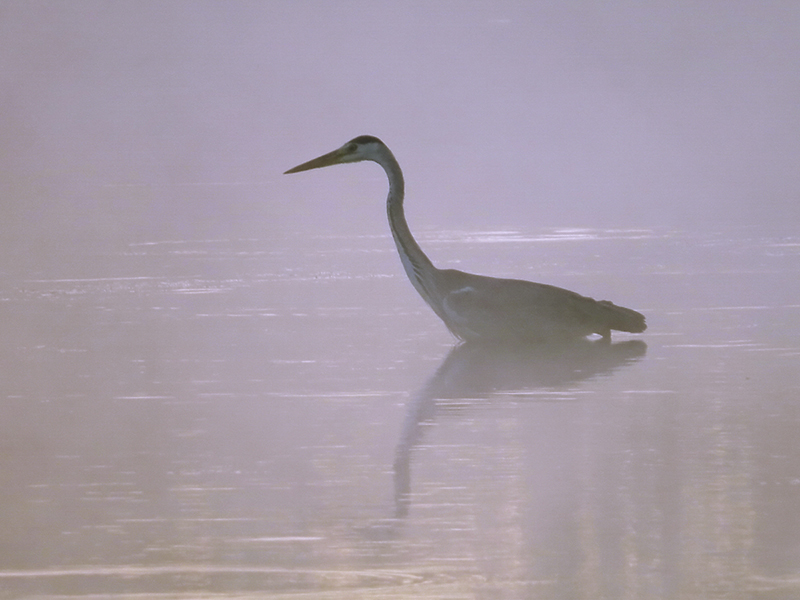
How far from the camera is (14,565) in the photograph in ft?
7.05

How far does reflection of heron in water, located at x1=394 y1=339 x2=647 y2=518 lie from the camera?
318 cm

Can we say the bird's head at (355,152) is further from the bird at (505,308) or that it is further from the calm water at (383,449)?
the calm water at (383,449)

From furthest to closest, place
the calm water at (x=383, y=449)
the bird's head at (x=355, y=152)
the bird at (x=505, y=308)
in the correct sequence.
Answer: the bird's head at (x=355, y=152) → the bird at (x=505, y=308) → the calm water at (x=383, y=449)

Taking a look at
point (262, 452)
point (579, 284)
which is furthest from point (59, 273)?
point (262, 452)

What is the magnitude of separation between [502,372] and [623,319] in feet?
2.38

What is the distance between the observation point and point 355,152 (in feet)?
14.8

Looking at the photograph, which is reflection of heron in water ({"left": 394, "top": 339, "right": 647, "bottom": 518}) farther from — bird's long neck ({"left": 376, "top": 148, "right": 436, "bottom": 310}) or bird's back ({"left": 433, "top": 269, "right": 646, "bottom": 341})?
bird's long neck ({"left": 376, "top": 148, "right": 436, "bottom": 310})

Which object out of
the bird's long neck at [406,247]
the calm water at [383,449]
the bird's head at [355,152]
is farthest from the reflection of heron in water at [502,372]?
the bird's head at [355,152]

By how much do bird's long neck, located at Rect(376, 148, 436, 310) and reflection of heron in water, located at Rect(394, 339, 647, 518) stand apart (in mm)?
279

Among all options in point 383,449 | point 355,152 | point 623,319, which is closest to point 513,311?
point 623,319

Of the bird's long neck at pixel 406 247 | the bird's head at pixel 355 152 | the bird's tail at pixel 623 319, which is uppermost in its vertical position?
the bird's head at pixel 355 152

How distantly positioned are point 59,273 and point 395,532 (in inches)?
155

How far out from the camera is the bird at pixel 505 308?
416 cm

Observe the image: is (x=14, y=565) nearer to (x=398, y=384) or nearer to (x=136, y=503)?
(x=136, y=503)
